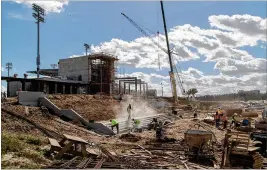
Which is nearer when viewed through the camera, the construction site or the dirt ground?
the construction site

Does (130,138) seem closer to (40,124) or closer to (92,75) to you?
(40,124)

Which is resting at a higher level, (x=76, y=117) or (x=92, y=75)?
(x=92, y=75)

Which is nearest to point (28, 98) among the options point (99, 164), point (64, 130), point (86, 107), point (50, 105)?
point (50, 105)

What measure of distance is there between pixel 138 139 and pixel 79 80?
35.5 metres

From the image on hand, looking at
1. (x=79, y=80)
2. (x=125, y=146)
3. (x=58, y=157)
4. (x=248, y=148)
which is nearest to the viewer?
(x=58, y=157)

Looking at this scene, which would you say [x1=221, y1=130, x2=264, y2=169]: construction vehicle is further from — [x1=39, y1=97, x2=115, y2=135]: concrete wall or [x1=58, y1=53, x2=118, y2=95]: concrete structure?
[x1=58, y1=53, x2=118, y2=95]: concrete structure

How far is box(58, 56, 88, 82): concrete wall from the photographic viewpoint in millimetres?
55625

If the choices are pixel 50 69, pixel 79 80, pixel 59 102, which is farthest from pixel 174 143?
pixel 50 69

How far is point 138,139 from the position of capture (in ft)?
73.8

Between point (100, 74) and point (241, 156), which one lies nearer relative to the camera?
point (241, 156)

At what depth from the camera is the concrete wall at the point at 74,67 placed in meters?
55.6

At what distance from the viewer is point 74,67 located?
5753cm

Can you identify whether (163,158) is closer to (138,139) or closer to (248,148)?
(248,148)

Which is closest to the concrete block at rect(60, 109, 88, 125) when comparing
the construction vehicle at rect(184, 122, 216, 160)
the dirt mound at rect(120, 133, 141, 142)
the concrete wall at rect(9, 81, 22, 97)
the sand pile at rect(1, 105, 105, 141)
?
the sand pile at rect(1, 105, 105, 141)
